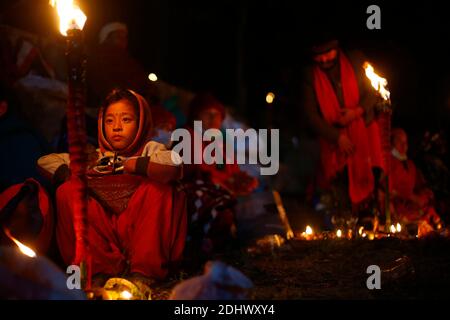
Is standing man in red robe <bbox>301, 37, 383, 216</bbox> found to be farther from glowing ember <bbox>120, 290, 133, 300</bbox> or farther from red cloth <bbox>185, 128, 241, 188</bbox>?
glowing ember <bbox>120, 290, 133, 300</bbox>

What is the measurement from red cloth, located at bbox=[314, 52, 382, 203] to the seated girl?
3.43 m

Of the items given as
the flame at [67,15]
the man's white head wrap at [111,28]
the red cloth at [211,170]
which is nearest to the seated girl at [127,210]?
the flame at [67,15]

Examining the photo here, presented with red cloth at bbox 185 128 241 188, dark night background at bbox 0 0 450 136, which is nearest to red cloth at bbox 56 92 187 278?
red cloth at bbox 185 128 241 188

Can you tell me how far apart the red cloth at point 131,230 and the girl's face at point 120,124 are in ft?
1.55

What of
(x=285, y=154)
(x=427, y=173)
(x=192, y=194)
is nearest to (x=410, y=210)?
(x=427, y=173)

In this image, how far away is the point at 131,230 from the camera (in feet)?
14.9

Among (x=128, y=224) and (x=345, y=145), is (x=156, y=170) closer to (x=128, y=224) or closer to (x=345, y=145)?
(x=128, y=224)

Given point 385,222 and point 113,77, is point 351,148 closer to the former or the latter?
point 385,222

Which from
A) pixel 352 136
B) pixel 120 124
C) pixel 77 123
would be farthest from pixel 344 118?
pixel 77 123

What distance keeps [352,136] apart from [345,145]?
0.21 meters

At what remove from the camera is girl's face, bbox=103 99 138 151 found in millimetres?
4887
